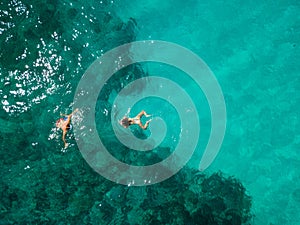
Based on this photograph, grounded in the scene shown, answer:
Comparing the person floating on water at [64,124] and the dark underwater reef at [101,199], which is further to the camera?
the person floating on water at [64,124]

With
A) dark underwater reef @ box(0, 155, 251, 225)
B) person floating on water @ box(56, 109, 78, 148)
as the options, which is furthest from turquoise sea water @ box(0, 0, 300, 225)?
person floating on water @ box(56, 109, 78, 148)

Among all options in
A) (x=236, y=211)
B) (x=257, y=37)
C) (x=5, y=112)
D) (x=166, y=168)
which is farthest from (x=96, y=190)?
(x=257, y=37)

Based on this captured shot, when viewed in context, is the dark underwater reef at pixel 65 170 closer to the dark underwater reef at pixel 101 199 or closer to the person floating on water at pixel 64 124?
the dark underwater reef at pixel 101 199

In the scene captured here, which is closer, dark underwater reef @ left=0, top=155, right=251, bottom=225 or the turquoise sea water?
dark underwater reef @ left=0, top=155, right=251, bottom=225

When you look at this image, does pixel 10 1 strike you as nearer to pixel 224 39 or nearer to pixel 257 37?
pixel 224 39

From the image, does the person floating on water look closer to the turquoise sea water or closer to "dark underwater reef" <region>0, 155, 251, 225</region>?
the turquoise sea water

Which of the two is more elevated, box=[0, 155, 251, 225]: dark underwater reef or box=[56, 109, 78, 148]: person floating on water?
box=[56, 109, 78, 148]: person floating on water

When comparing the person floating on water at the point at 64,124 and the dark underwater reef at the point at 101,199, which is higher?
the person floating on water at the point at 64,124

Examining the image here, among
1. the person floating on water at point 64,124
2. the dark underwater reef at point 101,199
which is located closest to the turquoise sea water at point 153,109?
the dark underwater reef at point 101,199
